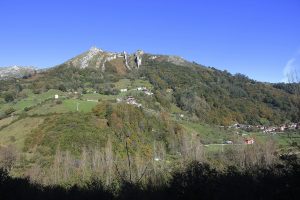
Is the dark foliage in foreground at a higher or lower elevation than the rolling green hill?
lower

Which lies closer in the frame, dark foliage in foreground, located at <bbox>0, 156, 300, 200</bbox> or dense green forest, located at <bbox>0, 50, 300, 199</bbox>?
dark foliage in foreground, located at <bbox>0, 156, 300, 200</bbox>

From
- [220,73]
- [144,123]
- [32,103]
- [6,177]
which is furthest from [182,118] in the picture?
[6,177]

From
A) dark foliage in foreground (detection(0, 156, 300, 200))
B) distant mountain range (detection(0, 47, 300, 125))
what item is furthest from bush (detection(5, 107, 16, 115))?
dark foliage in foreground (detection(0, 156, 300, 200))

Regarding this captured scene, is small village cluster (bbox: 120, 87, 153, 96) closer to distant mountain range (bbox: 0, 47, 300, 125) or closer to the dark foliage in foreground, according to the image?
distant mountain range (bbox: 0, 47, 300, 125)

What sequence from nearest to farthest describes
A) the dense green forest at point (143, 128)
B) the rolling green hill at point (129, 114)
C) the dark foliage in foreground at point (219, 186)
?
1. the dark foliage in foreground at point (219, 186)
2. the dense green forest at point (143, 128)
3. the rolling green hill at point (129, 114)

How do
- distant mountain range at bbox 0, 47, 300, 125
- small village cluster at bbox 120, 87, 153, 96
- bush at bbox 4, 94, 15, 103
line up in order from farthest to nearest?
1. distant mountain range at bbox 0, 47, 300, 125
2. small village cluster at bbox 120, 87, 153, 96
3. bush at bbox 4, 94, 15, 103

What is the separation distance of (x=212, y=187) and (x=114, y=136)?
82359mm

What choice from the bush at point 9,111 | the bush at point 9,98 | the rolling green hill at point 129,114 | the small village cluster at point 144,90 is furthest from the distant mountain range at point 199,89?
the bush at point 9,111

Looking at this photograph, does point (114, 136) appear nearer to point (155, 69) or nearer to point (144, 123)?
point (144, 123)

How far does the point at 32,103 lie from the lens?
107 metres

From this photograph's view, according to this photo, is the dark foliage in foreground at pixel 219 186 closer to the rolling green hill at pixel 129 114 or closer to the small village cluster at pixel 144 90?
the rolling green hill at pixel 129 114

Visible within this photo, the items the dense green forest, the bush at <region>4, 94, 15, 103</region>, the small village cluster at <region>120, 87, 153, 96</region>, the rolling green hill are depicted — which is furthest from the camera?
the small village cluster at <region>120, 87, 153, 96</region>

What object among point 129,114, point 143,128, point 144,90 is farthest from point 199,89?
point 129,114

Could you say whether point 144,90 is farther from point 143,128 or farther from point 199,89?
point 143,128
